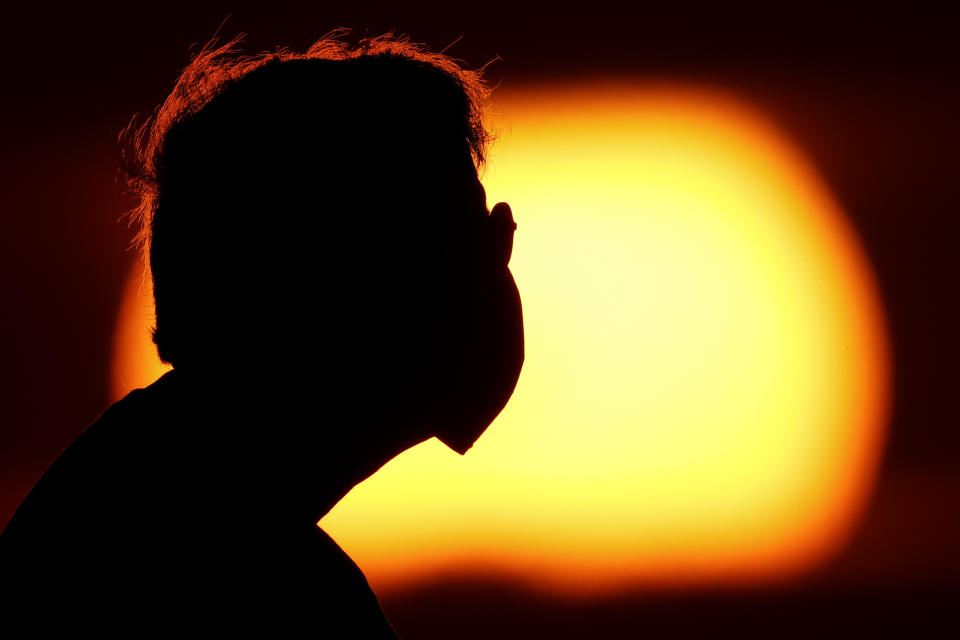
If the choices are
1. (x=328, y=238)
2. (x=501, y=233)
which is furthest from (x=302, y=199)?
(x=501, y=233)

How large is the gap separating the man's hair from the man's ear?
4 cm

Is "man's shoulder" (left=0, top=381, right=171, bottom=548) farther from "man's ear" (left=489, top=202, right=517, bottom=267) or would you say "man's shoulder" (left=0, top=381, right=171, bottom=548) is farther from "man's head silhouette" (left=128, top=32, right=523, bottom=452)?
"man's ear" (left=489, top=202, right=517, bottom=267)

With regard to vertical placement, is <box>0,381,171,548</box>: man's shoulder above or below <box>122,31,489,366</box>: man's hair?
below

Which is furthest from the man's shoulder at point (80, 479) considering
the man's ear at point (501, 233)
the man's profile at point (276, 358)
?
the man's ear at point (501, 233)

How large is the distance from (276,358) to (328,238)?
0.27ft

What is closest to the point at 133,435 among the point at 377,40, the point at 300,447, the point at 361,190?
the point at 300,447

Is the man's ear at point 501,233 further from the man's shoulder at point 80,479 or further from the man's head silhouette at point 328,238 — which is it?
the man's shoulder at point 80,479

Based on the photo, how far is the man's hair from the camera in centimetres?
54

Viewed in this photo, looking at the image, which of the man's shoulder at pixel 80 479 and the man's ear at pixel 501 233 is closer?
the man's shoulder at pixel 80 479

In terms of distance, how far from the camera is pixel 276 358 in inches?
21.4

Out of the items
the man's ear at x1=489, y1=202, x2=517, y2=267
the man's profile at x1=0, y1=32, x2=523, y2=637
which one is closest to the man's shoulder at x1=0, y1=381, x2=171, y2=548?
the man's profile at x1=0, y1=32, x2=523, y2=637

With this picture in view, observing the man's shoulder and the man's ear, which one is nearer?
the man's shoulder

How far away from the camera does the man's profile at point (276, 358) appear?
1.62ft

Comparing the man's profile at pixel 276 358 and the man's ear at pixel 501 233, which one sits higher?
the man's ear at pixel 501 233
